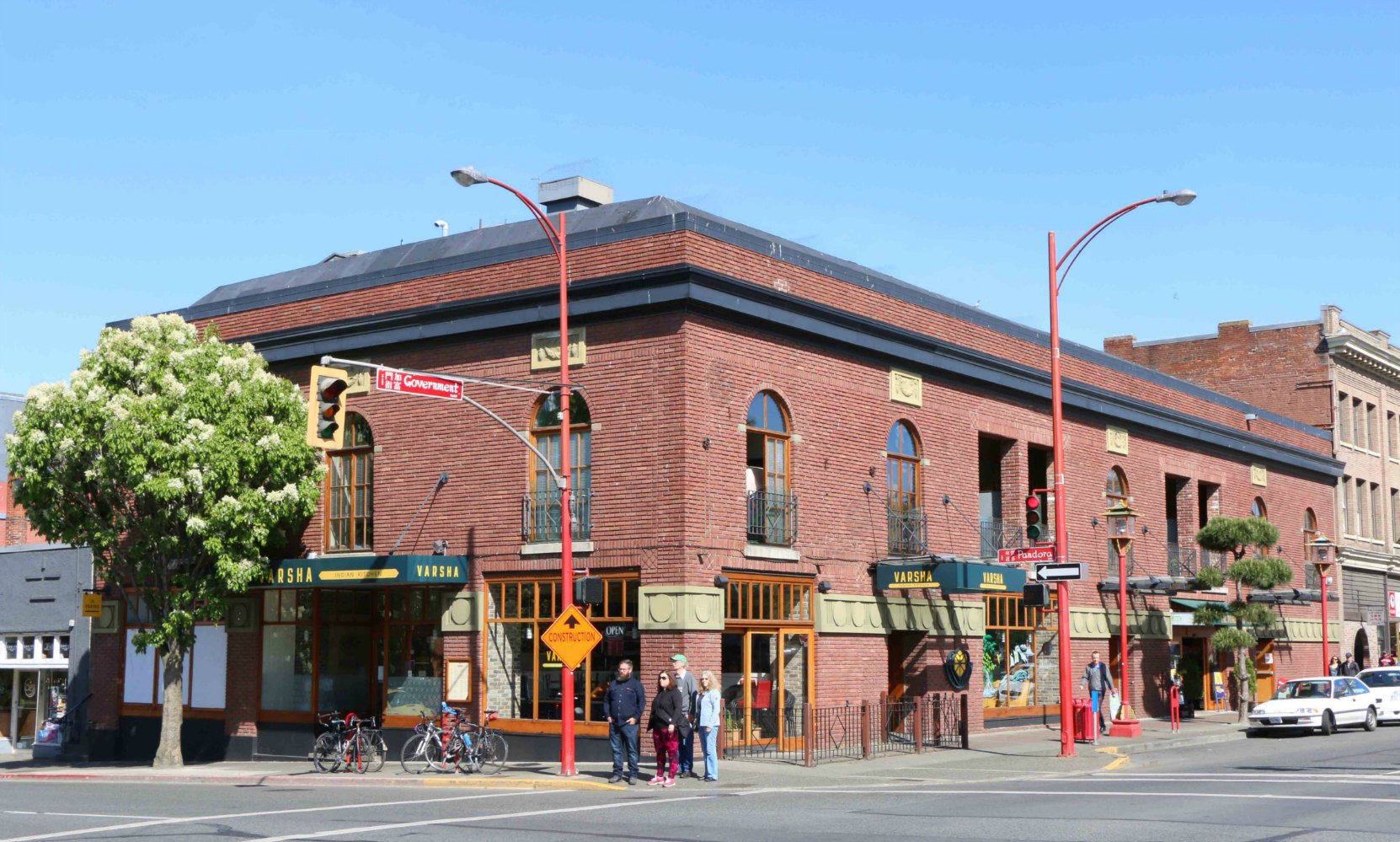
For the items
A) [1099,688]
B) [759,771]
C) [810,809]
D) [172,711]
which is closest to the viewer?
[810,809]

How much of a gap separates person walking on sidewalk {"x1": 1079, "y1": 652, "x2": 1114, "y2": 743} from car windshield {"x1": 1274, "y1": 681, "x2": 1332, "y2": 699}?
148 inches

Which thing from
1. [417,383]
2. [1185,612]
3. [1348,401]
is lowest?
[1185,612]

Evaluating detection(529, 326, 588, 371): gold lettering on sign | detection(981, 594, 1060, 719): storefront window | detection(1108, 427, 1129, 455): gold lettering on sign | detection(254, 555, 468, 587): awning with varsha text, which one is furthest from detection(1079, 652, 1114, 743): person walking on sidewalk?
detection(254, 555, 468, 587): awning with varsha text

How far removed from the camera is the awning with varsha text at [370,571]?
2600cm

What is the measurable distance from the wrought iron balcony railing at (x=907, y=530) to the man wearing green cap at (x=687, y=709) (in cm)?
755

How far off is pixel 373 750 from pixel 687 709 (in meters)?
5.91

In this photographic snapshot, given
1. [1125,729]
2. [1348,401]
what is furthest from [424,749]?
[1348,401]

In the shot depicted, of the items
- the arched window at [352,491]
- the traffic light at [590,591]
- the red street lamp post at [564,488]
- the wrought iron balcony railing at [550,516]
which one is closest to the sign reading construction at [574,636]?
the red street lamp post at [564,488]

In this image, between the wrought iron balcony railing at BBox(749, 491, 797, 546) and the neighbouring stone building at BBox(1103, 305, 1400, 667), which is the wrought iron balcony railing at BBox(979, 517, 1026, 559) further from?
the neighbouring stone building at BBox(1103, 305, 1400, 667)

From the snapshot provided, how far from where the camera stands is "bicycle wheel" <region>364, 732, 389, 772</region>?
24.7 m

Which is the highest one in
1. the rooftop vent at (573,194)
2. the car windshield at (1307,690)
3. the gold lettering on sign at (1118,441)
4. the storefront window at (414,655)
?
the rooftop vent at (573,194)

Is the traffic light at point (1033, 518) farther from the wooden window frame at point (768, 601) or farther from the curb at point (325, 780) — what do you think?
the curb at point (325, 780)

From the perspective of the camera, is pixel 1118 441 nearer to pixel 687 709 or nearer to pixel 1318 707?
pixel 1318 707

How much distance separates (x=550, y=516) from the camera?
1022 inches
